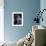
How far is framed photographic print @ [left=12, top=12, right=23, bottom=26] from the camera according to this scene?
5.48m

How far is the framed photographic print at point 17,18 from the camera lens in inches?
216

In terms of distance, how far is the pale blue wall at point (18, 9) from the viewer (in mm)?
5430

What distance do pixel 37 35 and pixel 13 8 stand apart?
307cm

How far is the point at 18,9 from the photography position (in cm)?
545

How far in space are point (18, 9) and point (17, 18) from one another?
0.38 metres

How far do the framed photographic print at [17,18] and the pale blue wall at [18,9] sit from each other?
0.13 meters

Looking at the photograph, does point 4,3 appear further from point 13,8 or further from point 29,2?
point 29,2

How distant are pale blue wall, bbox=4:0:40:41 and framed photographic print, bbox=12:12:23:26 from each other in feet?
0.41

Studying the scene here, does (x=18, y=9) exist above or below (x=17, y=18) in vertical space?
above

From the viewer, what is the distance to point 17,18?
218 inches

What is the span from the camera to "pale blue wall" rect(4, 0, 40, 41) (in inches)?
214

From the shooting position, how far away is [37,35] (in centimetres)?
257

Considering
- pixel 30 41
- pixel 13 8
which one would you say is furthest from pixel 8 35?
pixel 30 41

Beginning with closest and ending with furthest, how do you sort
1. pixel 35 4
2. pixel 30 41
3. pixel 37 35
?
pixel 37 35, pixel 30 41, pixel 35 4
